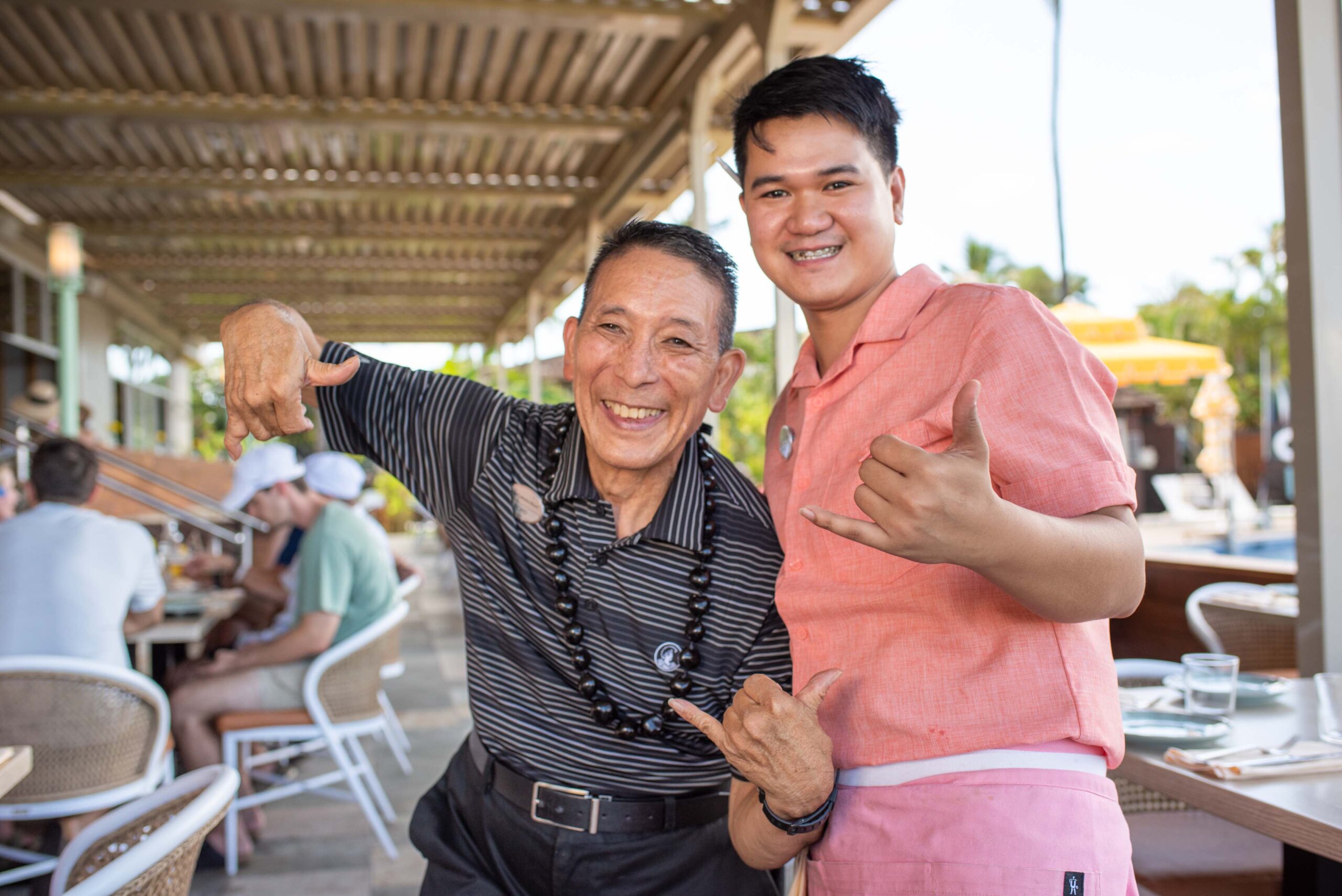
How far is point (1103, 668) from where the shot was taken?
1178mm

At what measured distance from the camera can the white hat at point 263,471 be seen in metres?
4.57

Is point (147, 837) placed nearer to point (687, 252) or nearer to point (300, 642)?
point (687, 252)

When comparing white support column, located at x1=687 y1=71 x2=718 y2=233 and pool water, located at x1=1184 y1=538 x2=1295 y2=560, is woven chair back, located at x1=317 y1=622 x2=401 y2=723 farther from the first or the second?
pool water, located at x1=1184 y1=538 x2=1295 y2=560

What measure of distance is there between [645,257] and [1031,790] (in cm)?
91

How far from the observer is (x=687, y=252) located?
1.59m

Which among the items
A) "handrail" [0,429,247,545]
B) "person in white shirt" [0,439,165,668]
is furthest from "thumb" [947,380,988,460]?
"handrail" [0,429,247,545]

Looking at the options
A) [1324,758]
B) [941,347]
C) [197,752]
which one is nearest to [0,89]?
[197,752]

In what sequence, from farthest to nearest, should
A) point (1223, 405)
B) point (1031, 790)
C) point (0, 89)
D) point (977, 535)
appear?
point (1223, 405)
point (0, 89)
point (1031, 790)
point (977, 535)

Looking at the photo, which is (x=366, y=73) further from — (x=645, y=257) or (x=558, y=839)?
(x=558, y=839)

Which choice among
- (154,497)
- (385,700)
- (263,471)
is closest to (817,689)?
(263,471)

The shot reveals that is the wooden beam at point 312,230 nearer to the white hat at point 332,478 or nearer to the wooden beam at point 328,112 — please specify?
the wooden beam at point 328,112

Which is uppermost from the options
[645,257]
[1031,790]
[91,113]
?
[91,113]

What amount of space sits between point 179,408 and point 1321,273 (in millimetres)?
19364

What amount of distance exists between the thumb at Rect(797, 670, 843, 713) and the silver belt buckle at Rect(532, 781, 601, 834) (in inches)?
19.0
